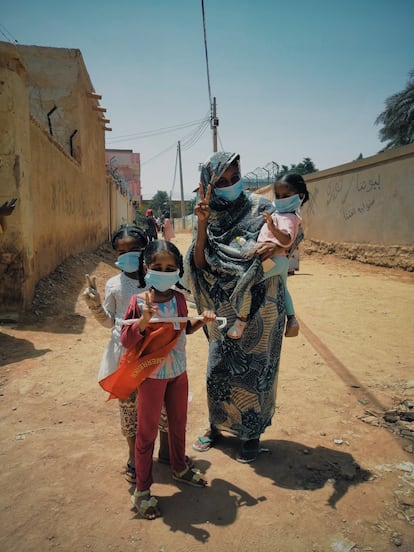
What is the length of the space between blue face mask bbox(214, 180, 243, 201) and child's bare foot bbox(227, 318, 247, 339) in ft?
2.49

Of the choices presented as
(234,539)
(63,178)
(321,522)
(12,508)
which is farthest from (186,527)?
(63,178)

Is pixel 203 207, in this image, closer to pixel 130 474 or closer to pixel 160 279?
pixel 160 279

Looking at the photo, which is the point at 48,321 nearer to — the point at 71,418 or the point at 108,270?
the point at 71,418

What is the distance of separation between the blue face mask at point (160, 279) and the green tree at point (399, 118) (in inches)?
897

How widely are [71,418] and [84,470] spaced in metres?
0.76

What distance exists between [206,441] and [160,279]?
52.5 inches

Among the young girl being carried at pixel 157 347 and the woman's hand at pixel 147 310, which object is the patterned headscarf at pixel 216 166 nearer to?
the young girl being carried at pixel 157 347

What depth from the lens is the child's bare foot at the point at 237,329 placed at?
2402 mm

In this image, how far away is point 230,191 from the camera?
8.16 ft

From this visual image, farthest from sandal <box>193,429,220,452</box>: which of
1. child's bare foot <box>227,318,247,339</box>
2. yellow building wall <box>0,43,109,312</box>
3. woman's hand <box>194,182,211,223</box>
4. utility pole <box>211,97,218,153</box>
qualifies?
utility pole <box>211,97,218,153</box>

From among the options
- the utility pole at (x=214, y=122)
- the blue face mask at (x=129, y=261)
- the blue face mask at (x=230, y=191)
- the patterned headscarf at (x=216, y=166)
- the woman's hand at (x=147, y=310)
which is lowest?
the woman's hand at (x=147, y=310)

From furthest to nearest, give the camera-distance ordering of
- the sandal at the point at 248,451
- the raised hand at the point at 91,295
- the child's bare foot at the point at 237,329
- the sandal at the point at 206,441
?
the sandal at the point at 206,441 < the sandal at the point at 248,451 < the child's bare foot at the point at 237,329 < the raised hand at the point at 91,295

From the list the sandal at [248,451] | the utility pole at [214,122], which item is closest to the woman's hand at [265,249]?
the sandal at [248,451]

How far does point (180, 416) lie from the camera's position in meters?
2.20
